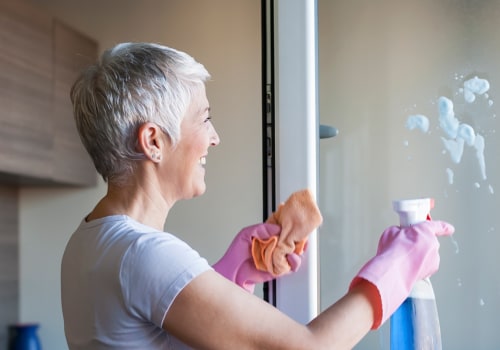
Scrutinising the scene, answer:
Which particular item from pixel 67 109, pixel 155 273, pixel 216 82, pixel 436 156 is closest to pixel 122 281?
pixel 155 273

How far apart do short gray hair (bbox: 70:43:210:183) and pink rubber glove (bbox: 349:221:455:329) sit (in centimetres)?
27

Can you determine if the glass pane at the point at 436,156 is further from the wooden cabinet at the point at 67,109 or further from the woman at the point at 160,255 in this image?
the wooden cabinet at the point at 67,109

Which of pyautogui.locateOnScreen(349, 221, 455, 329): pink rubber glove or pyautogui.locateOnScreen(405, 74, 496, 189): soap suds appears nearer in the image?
pyautogui.locateOnScreen(349, 221, 455, 329): pink rubber glove

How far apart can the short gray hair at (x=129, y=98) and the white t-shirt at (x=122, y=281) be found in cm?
8

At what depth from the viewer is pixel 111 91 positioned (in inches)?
29.0

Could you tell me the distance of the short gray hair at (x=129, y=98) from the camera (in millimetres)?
730

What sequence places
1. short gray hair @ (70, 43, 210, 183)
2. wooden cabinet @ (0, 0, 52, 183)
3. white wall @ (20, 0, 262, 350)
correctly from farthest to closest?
white wall @ (20, 0, 262, 350)
wooden cabinet @ (0, 0, 52, 183)
short gray hair @ (70, 43, 210, 183)

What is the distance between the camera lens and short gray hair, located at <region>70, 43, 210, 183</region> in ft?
2.40

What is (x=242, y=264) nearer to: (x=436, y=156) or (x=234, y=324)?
(x=234, y=324)

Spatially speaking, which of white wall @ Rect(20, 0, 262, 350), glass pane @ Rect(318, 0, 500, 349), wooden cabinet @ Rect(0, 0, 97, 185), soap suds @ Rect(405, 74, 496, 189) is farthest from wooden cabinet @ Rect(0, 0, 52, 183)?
soap suds @ Rect(405, 74, 496, 189)

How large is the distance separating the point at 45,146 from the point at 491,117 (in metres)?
1.65

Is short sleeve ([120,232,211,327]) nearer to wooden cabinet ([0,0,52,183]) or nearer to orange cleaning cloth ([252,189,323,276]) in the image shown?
orange cleaning cloth ([252,189,323,276])

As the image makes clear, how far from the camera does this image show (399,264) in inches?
27.2

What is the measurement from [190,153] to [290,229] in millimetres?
160
